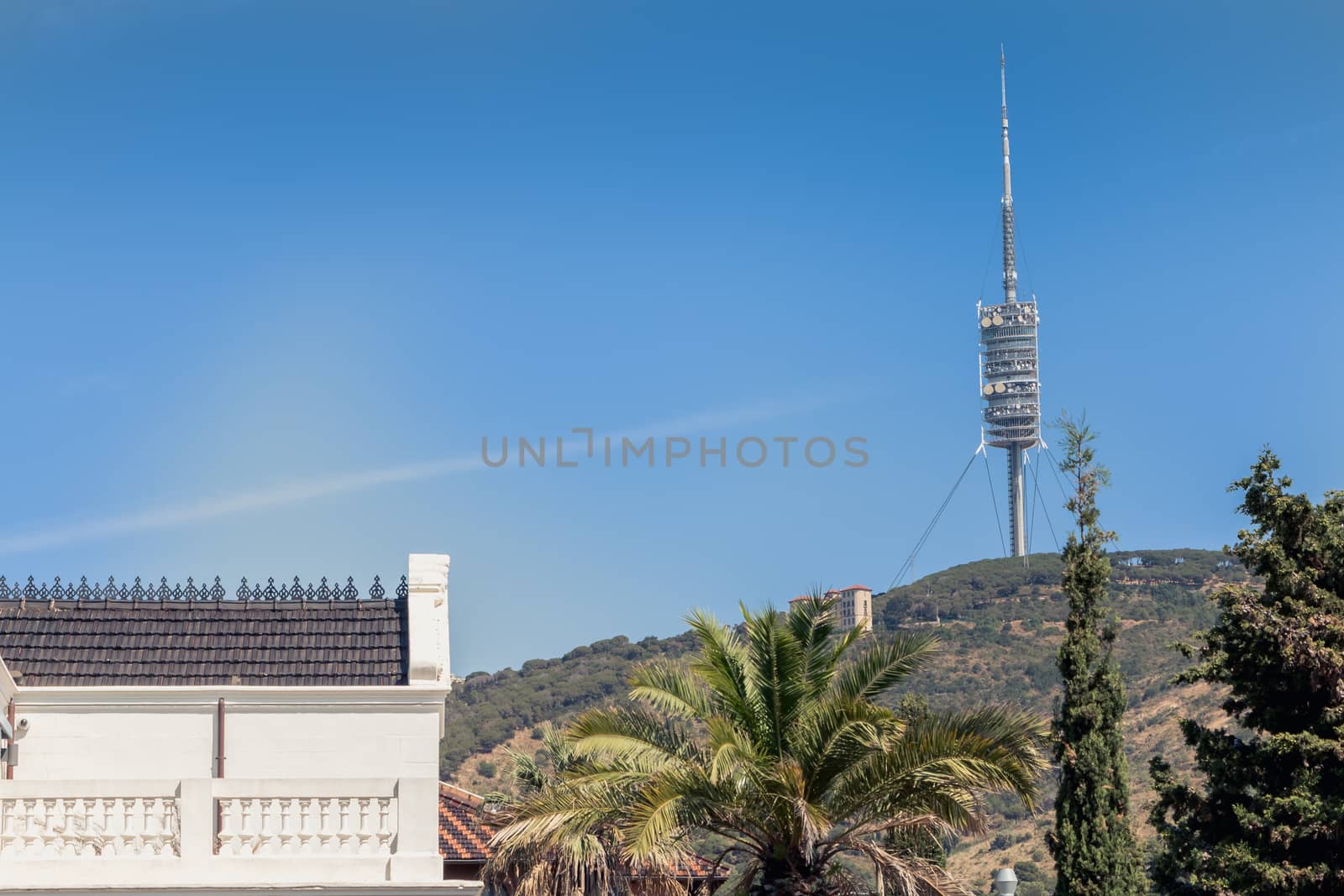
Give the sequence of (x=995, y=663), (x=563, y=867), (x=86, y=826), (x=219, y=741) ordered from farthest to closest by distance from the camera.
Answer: (x=995, y=663) < (x=563, y=867) < (x=219, y=741) < (x=86, y=826)

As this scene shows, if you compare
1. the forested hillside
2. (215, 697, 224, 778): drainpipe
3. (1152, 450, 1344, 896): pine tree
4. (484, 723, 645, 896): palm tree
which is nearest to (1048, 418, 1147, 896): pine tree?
(1152, 450, 1344, 896): pine tree

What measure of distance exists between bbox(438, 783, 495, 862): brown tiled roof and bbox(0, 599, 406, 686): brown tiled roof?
12.6ft

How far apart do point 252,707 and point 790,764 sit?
266 inches

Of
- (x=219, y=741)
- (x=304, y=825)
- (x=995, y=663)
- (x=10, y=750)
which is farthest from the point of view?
(x=995, y=663)

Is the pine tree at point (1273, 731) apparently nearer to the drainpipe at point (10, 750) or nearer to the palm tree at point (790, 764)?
the palm tree at point (790, 764)

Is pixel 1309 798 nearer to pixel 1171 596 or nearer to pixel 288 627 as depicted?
pixel 288 627

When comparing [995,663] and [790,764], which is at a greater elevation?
[995,663]

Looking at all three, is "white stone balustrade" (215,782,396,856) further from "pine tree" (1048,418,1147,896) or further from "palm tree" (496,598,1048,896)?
"pine tree" (1048,418,1147,896)

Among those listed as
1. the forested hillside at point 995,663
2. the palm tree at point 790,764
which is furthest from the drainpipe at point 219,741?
the forested hillside at point 995,663

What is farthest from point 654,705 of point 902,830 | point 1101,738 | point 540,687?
point 540,687

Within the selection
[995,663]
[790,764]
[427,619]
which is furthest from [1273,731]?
[995,663]

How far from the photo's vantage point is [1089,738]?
84.3ft

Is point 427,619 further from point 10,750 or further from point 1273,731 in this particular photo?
point 1273,731

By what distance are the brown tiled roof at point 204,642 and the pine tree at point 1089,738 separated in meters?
10.6
